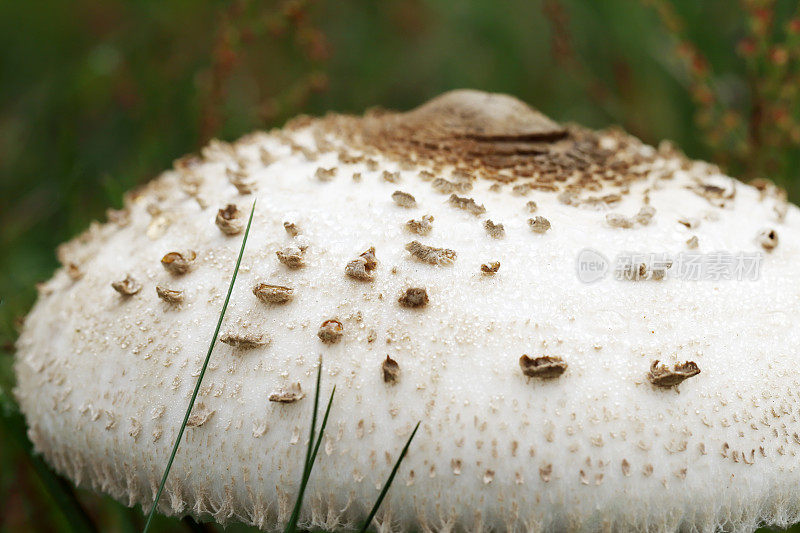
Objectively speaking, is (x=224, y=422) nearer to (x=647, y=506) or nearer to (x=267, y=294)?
(x=267, y=294)

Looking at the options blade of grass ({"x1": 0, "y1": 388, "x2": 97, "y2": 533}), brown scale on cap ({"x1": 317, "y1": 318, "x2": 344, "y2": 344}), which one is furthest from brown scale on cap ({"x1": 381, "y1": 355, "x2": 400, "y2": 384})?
blade of grass ({"x1": 0, "y1": 388, "x2": 97, "y2": 533})

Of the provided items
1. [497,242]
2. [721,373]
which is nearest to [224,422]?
[497,242]

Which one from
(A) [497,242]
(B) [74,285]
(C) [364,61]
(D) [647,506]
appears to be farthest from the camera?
(C) [364,61]

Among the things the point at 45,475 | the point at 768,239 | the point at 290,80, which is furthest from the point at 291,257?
the point at 290,80

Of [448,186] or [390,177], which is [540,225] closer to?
[448,186]

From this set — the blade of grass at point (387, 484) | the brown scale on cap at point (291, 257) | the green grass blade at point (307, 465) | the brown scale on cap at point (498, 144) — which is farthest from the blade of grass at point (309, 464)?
the brown scale on cap at point (498, 144)

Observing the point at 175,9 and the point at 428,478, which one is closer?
the point at 428,478

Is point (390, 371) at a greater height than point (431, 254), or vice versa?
point (431, 254)

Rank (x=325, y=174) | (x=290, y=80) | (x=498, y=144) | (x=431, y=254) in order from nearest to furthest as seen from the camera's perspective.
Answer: (x=431, y=254) → (x=325, y=174) → (x=498, y=144) → (x=290, y=80)
